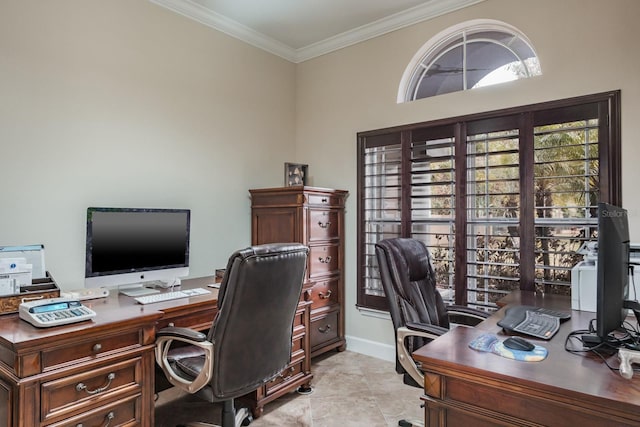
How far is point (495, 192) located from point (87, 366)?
2.71 metres

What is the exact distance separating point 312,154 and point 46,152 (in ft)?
7.43

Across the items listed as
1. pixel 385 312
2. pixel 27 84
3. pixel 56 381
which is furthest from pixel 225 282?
pixel 385 312

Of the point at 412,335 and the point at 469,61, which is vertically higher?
the point at 469,61

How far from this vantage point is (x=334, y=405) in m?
2.61

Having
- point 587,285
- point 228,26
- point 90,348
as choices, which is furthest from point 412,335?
point 228,26


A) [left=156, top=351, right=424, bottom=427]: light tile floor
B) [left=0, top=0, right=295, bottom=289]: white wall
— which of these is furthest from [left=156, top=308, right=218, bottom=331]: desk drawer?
A: [left=0, top=0, right=295, bottom=289]: white wall

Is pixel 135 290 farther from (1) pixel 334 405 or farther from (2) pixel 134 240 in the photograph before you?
(1) pixel 334 405

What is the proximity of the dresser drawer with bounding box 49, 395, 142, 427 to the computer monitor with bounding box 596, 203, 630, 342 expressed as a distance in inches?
79.0

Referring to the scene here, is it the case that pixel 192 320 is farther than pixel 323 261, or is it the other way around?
pixel 323 261

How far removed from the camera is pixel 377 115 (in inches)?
138

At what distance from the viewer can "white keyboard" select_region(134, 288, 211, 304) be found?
2162 millimetres

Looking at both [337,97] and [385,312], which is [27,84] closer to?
[337,97]

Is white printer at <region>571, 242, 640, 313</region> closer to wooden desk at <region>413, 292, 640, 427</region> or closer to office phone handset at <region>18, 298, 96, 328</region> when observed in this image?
wooden desk at <region>413, 292, 640, 427</region>

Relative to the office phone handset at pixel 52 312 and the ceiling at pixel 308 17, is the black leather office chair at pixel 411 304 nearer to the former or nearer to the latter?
the office phone handset at pixel 52 312
